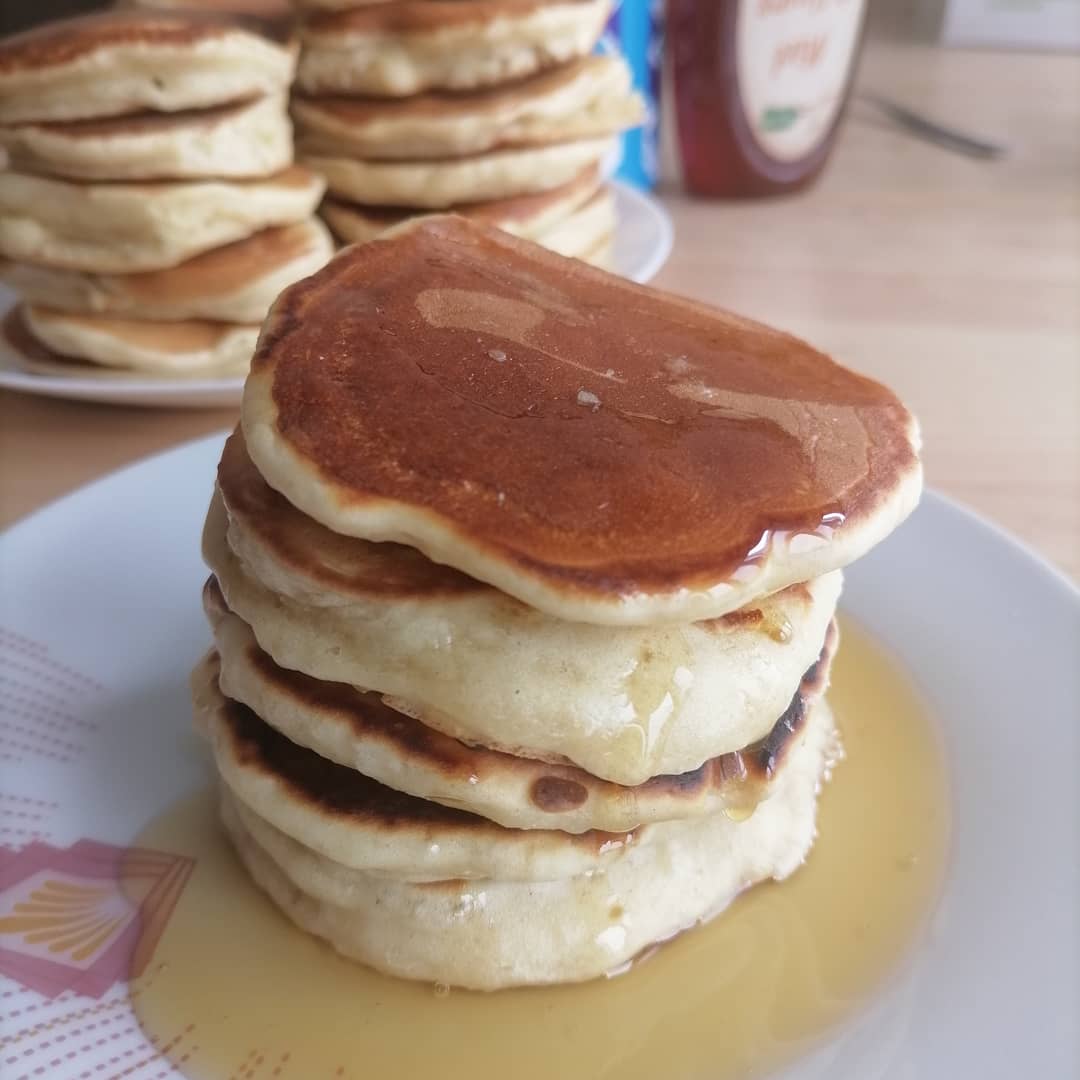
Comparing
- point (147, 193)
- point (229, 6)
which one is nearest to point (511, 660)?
point (147, 193)

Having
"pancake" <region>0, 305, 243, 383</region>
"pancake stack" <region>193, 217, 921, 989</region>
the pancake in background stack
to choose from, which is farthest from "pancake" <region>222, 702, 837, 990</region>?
the pancake in background stack

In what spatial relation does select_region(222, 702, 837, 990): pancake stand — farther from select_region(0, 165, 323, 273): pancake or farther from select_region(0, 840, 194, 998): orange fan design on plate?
select_region(0, 165, 323, 273): pancake

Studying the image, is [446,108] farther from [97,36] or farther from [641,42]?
[641,42]

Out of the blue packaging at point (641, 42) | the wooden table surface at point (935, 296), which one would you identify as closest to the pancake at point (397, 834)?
the wooden table surface at point (935, 296)

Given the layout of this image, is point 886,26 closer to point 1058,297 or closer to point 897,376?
point 1058,297

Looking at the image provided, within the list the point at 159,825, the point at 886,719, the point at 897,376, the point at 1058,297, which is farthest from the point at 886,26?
the point at 159,825

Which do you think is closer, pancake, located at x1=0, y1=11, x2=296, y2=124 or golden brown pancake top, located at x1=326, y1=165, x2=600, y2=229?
pancake, located at x1=0, y1=11, x2=296, y2=124
